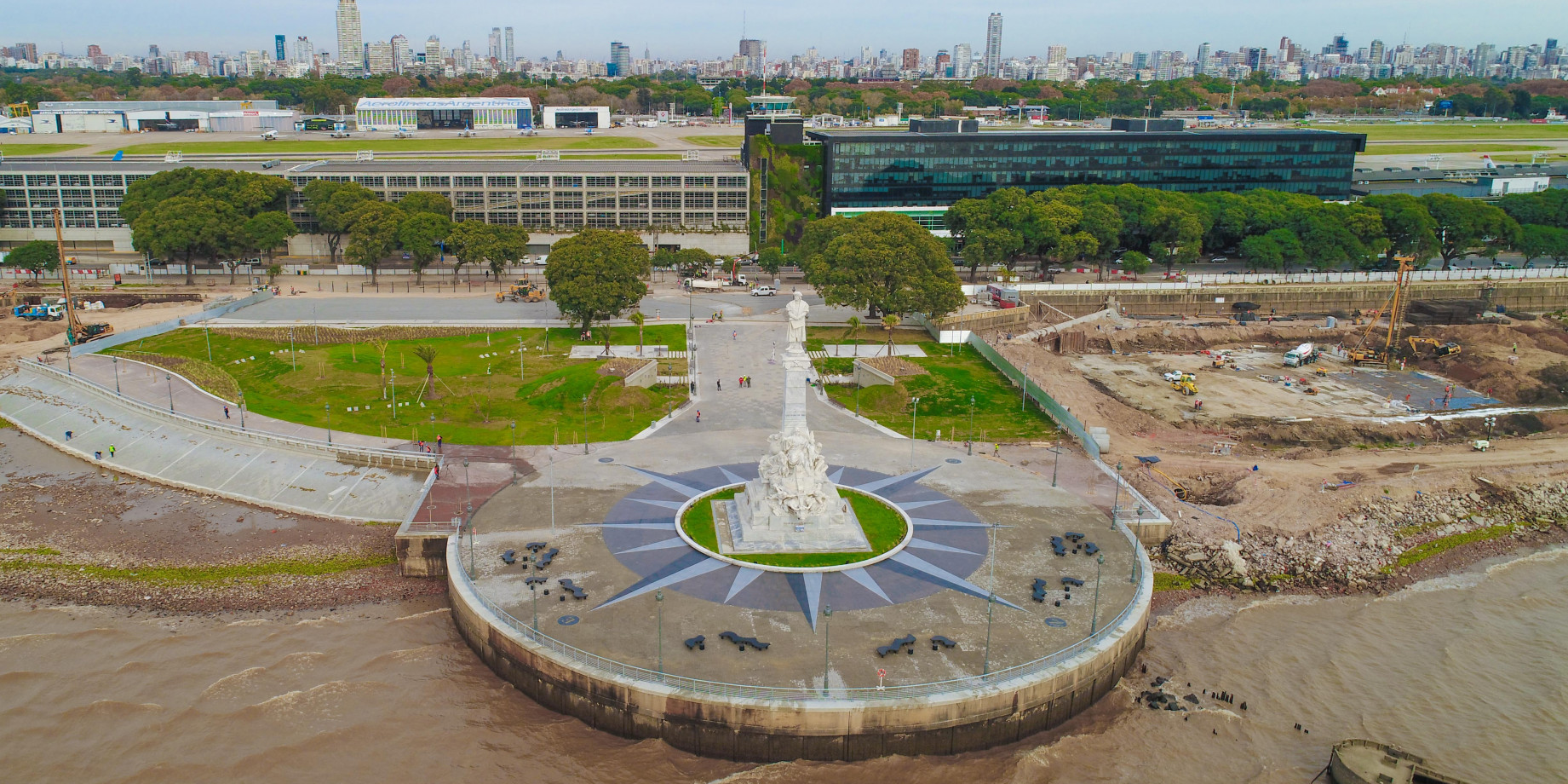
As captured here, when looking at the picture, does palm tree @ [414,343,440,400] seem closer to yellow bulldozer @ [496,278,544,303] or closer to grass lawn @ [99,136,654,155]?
yellow bulldozer @ [496,278,544,303]

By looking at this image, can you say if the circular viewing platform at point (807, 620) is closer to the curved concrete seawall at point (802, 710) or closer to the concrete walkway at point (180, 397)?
the curved concrete seawall at point (802, 710)

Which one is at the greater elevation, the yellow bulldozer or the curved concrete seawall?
the yellow bulldozer

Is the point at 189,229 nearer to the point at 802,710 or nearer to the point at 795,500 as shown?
the point at 795,500

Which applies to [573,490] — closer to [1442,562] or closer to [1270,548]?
[1270,548]

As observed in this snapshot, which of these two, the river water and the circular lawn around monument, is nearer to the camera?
the river water

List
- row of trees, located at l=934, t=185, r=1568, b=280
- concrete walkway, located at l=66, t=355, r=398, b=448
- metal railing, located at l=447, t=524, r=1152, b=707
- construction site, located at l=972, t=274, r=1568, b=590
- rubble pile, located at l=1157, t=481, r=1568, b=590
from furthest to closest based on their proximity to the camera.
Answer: row of trees, located at l=934, t=185, r=1568, b=280, concrete walkway, located at l=66, t=355, r=398, b=448, construction site, located at l=972, t=274, r=1568, b=590, rubble pile, located at l=1157, t=481, r=1568, b=590, metal railing, located at l=447, t=524, r=1152, b=707

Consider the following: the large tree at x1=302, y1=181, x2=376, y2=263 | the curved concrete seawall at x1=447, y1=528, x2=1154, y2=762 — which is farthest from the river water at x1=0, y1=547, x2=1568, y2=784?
the large tree at x1=302, y1=181, x2=376, y2=263

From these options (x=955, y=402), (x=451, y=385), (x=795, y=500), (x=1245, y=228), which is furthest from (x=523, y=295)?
(x=1245, y=228)
